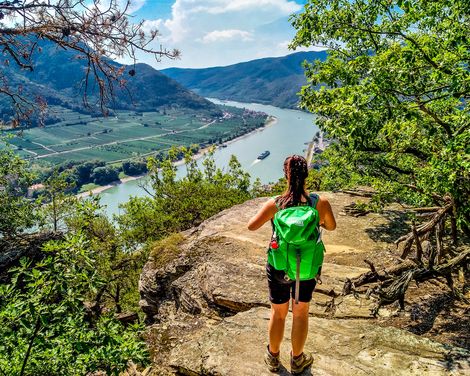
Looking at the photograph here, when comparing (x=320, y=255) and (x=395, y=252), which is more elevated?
(x=320, y=255)

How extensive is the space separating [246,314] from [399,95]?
4.57 metres

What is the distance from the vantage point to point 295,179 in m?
3.85

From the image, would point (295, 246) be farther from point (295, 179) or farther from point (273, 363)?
point (273, 363)

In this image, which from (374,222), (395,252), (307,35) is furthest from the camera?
(374,222)

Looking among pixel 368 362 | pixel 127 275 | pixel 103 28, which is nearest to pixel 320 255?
pixel 368 362

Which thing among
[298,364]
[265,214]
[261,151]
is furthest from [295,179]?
[261,151]

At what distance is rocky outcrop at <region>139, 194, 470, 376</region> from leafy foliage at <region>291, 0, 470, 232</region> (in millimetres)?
2123

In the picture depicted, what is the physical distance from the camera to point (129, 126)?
7825 inches

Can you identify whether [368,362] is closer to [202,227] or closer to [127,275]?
[202,227]

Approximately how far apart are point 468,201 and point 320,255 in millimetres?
3029

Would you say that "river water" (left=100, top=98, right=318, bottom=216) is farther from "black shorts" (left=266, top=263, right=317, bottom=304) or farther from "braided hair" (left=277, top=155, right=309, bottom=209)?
"braided hair" (left=277, top=155, right=309, bottom=209)

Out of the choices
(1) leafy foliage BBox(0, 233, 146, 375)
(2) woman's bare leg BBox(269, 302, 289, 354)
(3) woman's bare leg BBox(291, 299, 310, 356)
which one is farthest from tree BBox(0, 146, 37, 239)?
(3) woman's bare leg BBox(291, 299, 310, 356)

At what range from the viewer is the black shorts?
13.0 ft

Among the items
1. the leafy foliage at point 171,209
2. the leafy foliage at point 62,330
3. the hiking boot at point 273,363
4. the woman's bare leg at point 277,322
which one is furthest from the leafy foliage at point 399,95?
the leafy foliage at point 171,209
